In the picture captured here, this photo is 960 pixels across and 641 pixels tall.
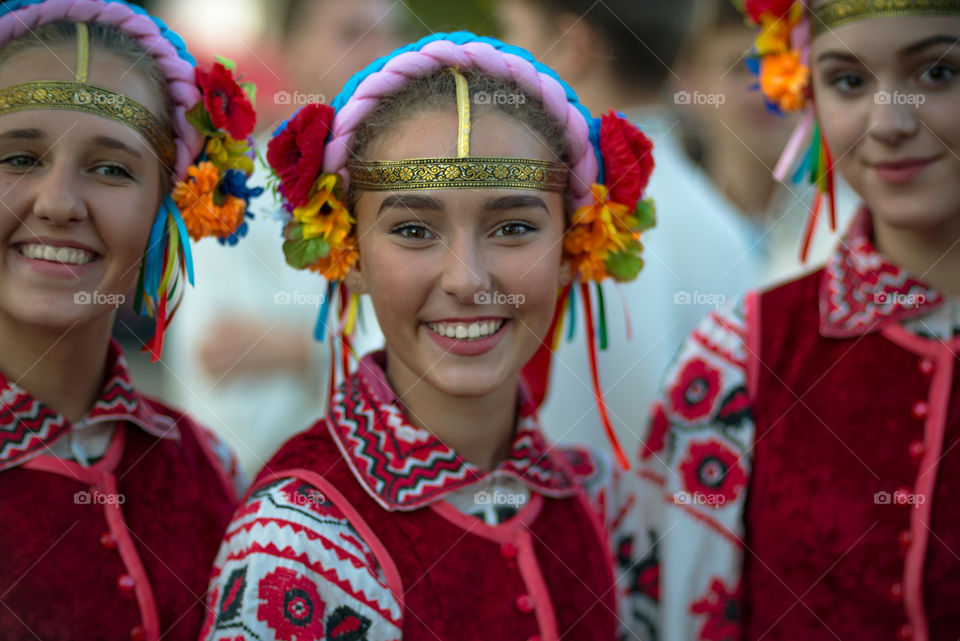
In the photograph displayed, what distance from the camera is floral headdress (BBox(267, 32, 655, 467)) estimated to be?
2.08m

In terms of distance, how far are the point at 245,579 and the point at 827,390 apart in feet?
4.29

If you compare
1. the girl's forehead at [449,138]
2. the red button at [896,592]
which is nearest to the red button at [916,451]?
the red button at [896,592]

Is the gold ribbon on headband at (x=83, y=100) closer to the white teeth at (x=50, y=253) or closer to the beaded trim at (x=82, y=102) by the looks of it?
the beaded trim at (x=82, y=102)

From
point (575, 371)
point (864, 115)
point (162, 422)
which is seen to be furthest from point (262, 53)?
point (864, 115)

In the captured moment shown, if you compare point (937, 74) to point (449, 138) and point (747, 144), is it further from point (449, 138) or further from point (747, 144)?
point (747, 144)

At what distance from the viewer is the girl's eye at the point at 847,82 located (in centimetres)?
232

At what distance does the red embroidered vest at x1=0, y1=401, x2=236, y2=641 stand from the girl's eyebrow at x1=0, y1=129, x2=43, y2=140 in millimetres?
623

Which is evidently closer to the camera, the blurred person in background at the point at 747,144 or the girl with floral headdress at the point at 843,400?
the girl with floral headdress at the point at 843,400

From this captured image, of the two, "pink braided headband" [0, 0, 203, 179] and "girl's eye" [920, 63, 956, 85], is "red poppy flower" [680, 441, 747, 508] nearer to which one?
"girl's eye" [920, 63, 956, 85]

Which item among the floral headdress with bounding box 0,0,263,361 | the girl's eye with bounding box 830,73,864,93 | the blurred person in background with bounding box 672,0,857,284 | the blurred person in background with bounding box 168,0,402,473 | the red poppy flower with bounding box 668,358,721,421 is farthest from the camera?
the blurred person in background with bounding box 672,0,857,284

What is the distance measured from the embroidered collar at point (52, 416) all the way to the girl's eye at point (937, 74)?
1.78 metres

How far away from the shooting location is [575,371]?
3.25m

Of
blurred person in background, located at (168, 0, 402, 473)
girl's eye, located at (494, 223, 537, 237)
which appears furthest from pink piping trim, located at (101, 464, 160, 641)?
blurred person in background, located at (168, 0, 402, 473)

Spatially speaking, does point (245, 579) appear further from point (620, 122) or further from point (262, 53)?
point (262, 53)
